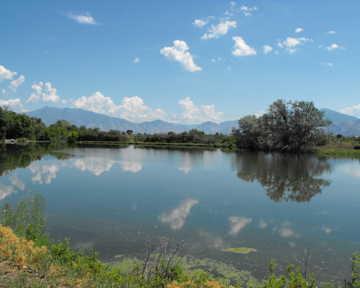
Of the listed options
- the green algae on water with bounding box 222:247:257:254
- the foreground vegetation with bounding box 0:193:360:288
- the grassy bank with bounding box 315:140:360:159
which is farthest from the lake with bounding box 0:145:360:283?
the grassy bank with bounding box 315:140:360:159

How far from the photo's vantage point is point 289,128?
4350cm

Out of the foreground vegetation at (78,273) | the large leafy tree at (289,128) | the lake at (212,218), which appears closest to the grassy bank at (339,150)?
the large leafy tree at (289,128)

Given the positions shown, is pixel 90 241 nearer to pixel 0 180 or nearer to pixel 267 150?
pixel 0 180

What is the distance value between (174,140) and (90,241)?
66.8 meters

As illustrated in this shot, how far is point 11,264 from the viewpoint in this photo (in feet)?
13.6

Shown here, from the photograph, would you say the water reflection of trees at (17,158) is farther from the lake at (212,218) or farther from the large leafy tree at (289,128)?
the large leafy tree at (289,128)

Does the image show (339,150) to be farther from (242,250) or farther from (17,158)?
(17,158)

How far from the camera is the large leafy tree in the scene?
136ft

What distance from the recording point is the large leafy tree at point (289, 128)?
4138 cm

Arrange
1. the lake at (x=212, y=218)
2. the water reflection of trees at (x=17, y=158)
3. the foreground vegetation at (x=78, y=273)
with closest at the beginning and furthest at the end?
1. the foreground vegetation at (x=78, y=273)
2. the lake at (x=212, y=218)
3. the water reflection of trees at (x=17, y=158)

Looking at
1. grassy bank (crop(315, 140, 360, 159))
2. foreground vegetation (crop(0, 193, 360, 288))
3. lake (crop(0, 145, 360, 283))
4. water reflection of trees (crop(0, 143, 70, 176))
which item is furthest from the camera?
grassy bank (crop(315, 140, 360, 159))

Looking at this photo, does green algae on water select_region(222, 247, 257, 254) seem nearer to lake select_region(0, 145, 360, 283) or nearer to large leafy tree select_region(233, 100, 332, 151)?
lake select_region(0, 145, 360, 283)

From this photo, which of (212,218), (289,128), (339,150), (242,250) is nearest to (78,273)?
(242,250)

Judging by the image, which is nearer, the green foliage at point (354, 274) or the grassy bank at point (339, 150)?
the green foliage at point (354, 274)
